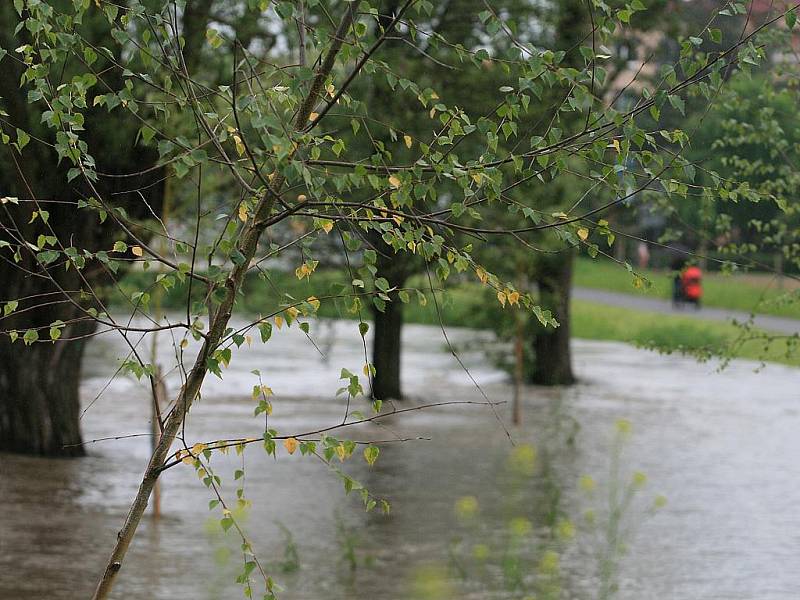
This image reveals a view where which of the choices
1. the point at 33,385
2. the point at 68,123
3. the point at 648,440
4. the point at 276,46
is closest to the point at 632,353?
the point at 648,440

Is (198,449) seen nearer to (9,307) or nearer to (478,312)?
(9,307)

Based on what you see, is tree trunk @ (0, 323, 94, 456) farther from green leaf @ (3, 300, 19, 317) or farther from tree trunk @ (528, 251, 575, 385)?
green leaf @ (3, 300, 19, 317)

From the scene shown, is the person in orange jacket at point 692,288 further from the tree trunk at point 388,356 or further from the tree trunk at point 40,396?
the tree trunk at point 40,396

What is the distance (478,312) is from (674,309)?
60.7 feet

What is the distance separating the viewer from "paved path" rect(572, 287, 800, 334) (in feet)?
108

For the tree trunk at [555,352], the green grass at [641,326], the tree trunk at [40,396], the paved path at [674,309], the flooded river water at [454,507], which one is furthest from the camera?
the paved path at [674,309]

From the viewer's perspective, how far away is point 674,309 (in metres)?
38.1

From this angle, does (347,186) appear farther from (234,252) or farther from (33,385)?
(33,385)

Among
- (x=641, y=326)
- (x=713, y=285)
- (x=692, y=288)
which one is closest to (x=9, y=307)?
(x=641, y=326)

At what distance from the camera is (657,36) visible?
2239cm

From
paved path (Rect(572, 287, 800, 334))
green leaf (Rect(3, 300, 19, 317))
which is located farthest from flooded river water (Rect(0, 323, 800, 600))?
paved path (Rect(572, 287, 800, 334))

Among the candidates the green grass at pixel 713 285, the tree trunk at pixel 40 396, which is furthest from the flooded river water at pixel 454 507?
the green grass at pixel 713 285

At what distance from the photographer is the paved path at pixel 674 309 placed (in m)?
32.8

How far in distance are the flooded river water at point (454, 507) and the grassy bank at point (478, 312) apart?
3.01 ft
